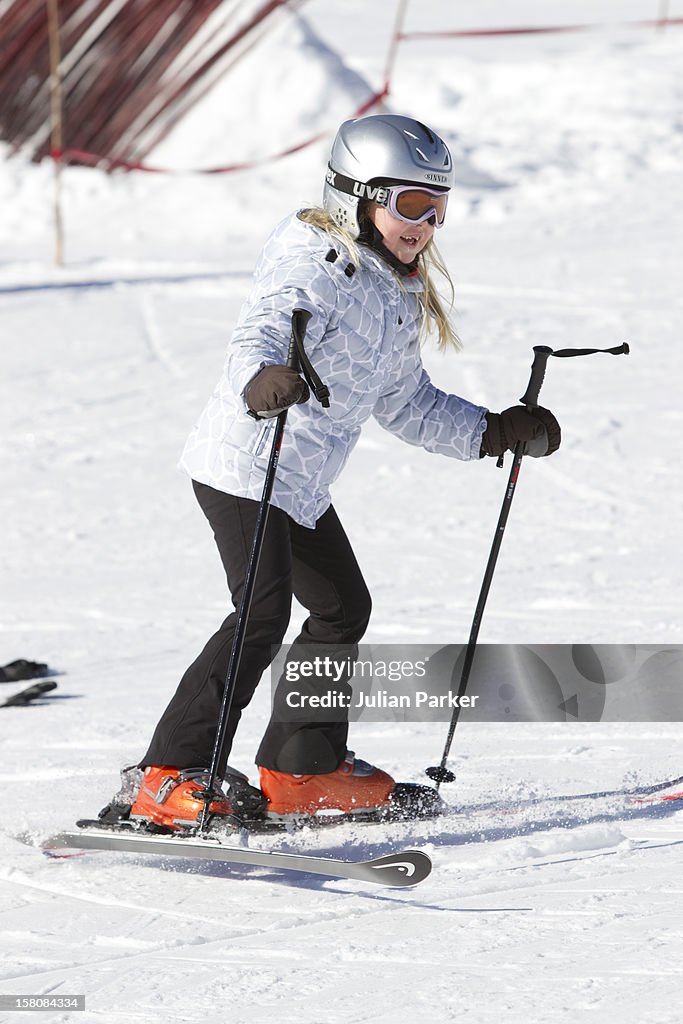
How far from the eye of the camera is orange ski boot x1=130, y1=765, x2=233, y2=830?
3250mm

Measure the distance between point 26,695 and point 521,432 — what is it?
211cm

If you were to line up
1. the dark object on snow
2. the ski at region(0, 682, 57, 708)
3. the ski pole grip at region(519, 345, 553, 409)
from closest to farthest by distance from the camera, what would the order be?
the ski pole grip at region(519, 345, 553, 409) < the ski at region(0, 682, 57, 708) < the dark object on snow

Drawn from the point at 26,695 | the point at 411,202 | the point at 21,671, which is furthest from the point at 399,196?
the point at 21,671

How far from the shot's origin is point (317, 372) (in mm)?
3225

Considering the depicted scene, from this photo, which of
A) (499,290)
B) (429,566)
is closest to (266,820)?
(429,566)

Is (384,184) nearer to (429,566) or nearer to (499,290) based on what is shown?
(429,566)

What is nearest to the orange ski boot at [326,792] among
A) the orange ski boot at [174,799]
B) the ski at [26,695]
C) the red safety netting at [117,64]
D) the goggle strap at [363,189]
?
the orange ski boot at [174,799]

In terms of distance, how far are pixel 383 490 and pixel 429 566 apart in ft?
4.17

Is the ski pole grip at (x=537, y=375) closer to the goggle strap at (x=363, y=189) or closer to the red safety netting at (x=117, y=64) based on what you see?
the goggle strap at (x=363, y=189)

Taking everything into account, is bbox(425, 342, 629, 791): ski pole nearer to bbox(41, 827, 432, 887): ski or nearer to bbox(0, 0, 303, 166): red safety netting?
bbox(41, 827, 432, 887): ski

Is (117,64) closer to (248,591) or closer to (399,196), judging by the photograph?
(399,196)

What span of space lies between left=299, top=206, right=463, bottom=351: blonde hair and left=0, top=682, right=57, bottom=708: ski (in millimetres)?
2038

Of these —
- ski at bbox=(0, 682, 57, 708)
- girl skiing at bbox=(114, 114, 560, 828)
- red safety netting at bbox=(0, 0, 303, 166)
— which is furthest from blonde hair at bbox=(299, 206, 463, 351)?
red safety netting at bbox=(0, 0, 303, 166)

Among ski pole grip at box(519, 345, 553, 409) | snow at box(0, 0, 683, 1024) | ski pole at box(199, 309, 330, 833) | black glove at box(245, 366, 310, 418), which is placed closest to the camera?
snow at box(0, 0, 683, 1024)
